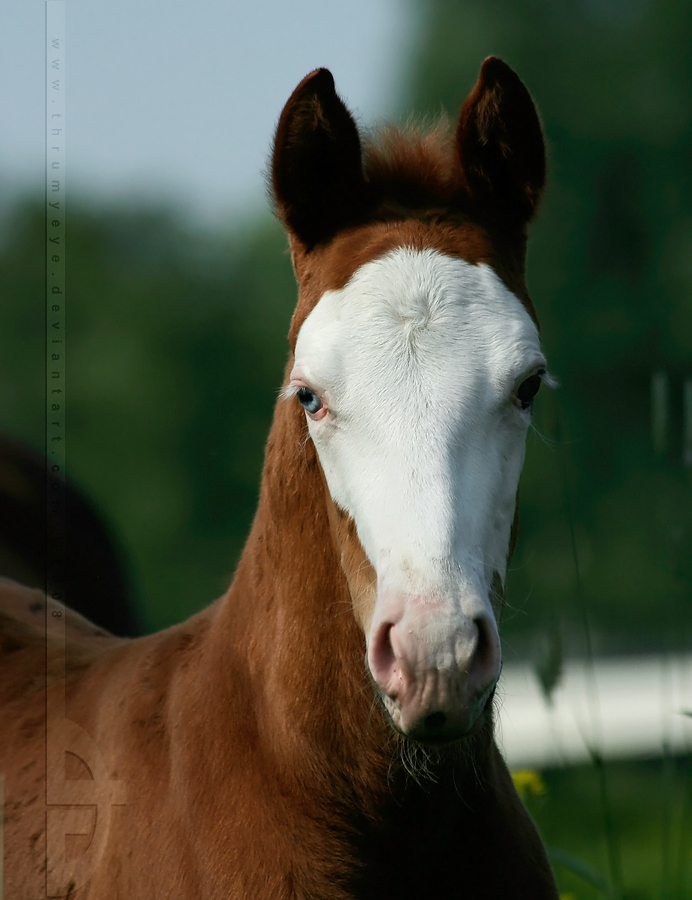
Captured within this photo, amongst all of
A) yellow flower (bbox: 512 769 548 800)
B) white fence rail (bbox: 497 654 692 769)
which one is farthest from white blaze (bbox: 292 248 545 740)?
white fence rail (bbox: 497 654 692 769)

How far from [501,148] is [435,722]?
5.06 ft

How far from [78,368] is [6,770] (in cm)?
2176

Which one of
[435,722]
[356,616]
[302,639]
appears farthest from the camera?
[302,639]

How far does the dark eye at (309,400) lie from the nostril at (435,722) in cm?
76

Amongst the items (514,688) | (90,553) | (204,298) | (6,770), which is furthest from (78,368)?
(6,770)

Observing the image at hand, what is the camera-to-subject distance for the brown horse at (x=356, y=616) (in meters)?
1.99

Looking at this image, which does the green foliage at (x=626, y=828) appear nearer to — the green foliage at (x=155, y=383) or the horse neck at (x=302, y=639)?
the horse neck at (x=302, y=639)

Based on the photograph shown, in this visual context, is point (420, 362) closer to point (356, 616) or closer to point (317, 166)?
point (356, 616)

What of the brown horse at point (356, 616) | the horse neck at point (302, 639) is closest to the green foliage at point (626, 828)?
the brown horse at point (356, 616)

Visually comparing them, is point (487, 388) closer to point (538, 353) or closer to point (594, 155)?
point (538, 353)

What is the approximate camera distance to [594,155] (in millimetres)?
21266

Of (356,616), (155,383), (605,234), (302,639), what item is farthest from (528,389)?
(155,383)

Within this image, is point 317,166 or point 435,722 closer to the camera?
point 435,722

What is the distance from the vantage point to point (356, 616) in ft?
7.32
